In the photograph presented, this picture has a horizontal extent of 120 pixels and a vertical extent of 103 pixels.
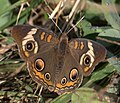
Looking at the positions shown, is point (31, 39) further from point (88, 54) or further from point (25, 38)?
point (88, 54)

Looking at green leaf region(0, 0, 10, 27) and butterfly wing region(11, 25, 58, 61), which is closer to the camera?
butterfly wing region(11, 25, 58, 61)

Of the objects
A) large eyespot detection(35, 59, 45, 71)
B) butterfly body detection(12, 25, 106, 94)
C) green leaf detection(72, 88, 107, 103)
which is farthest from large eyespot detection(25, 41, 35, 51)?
green leaf detection(72, 88, 107, 103)

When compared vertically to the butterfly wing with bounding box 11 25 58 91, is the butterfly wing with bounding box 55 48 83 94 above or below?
below

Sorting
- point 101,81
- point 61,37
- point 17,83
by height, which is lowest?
point 101,81

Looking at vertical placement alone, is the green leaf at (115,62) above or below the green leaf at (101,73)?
above

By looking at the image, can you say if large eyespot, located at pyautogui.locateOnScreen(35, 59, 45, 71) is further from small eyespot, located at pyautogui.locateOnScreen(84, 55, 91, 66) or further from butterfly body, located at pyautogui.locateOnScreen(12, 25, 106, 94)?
small eyespot, located at pyautogui.locateOnScreen(84, 55, 91, 66)

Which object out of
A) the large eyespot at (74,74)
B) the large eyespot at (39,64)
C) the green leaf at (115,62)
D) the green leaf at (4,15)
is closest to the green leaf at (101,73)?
the green leaf at (115,62)

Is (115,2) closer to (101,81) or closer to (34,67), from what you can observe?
(101,81)

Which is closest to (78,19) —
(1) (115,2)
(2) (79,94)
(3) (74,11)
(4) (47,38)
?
(3) (74,11)

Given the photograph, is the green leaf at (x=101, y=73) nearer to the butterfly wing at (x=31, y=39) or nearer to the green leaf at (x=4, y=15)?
the butterfly wing at (x=31, y=39)
